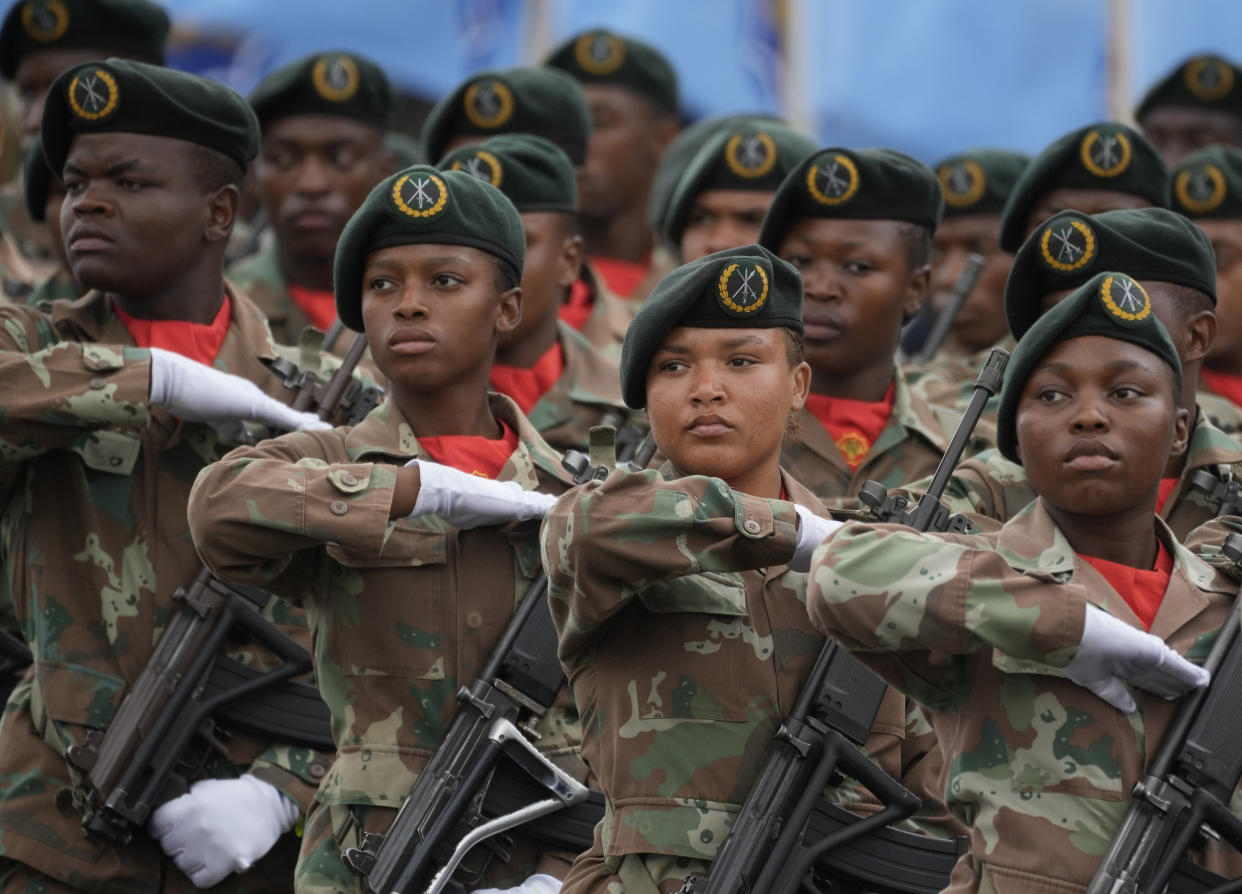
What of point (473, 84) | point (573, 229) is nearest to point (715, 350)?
point (573, 229)

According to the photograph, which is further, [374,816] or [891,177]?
[891,177]

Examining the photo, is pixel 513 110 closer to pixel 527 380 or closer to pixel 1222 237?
pixel 527 380

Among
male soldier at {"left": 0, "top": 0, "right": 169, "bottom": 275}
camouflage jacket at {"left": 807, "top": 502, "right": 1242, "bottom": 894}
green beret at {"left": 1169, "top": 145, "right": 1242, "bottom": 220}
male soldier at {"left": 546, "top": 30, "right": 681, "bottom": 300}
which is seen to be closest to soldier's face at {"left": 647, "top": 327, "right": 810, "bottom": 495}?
camouflage jacket at {"left": 807, "top": 502, "right": 1242, "bottom": 894}

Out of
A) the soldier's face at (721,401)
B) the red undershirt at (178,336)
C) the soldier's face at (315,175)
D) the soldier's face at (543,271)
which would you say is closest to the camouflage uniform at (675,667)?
the soldier's face at (721,401)

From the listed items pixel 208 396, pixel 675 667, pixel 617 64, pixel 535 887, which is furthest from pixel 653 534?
pixel 617 64

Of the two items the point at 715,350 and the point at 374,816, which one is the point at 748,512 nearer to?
the point at 715,350

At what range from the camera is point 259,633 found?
22.3 feet

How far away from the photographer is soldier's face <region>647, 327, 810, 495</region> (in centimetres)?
570

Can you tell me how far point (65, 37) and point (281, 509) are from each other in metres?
4.73

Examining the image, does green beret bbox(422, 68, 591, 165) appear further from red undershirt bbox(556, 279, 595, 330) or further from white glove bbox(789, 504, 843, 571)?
white glove bbox(789, 504, 843, 571)

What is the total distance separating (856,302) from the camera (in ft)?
25.4

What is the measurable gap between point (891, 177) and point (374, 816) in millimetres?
3193

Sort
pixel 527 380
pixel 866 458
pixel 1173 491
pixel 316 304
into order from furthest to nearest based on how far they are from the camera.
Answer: pixel 316 304 → pixel 527 380 → pixel 866 458 → pixel 1173 491

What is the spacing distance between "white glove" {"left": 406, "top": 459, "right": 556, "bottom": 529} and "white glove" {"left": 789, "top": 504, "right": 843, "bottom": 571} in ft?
2.78
